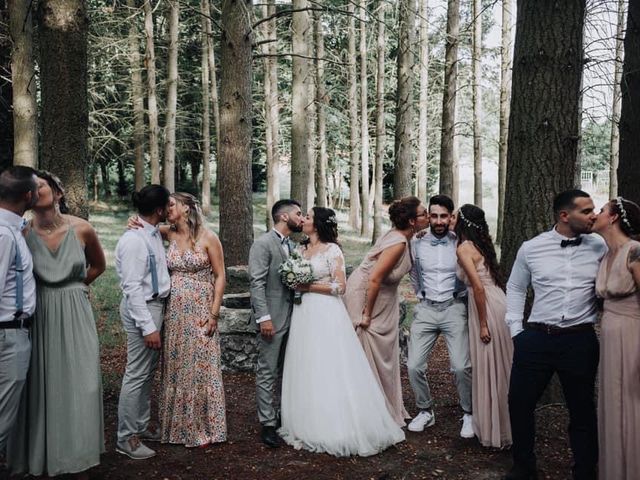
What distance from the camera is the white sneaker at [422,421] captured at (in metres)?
5.81

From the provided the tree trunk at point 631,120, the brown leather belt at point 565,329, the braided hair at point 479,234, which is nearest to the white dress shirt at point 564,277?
the brown leather belt at point 565,329

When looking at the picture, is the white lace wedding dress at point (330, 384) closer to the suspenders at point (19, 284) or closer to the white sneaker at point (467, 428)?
the white sneaker at point (467, 428)

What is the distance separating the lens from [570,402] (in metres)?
4.50

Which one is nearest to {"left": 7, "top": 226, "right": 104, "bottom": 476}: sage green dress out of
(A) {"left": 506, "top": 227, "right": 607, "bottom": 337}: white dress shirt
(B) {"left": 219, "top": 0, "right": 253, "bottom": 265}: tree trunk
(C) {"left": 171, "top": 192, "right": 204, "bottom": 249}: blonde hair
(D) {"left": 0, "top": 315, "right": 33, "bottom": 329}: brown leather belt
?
(D) {"left": 0, "top": 315, "right": 33, "bottom": 329}: brown leather belt

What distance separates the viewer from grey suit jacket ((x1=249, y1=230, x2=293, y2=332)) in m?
5.55

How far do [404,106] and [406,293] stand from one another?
4.65 metres

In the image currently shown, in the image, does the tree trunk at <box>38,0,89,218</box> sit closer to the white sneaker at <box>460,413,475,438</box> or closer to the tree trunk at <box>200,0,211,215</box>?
the white sneaker at <box>460,413,475,438</box>

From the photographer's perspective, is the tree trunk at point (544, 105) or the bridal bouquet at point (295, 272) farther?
the tree trunk at point (544, 105)

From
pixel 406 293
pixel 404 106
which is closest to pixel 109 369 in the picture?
pixel 406 293

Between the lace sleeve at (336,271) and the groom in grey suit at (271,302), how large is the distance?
1.38ft

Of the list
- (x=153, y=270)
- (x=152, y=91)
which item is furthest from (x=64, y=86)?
(x=152, y=91)

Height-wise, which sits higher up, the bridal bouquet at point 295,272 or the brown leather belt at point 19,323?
the bridal bouquet at point 295,272

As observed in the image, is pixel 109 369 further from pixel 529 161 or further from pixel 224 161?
pixel 529 161

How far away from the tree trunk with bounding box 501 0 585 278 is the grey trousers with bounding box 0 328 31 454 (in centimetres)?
459
